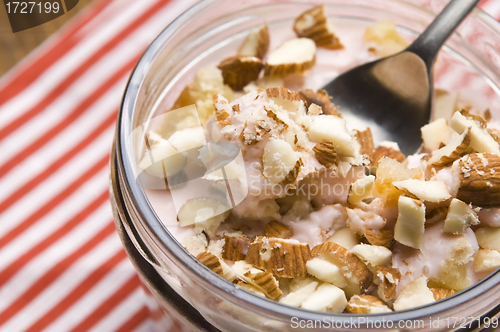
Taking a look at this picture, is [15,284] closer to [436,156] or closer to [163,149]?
[163,149]

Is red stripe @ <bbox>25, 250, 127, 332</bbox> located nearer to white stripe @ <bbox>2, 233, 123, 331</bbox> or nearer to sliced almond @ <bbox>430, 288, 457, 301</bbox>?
white stripe @ <bbox>2, 233, 123, 331</bbox>

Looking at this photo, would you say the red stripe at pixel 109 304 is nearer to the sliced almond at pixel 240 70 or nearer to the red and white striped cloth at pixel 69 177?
the red and white striped cloth at pixel 69 177

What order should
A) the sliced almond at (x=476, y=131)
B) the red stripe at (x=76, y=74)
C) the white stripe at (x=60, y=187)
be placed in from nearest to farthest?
the sliced almond at (x=476, y=131), the white stripe at (x=60, y=187), the red stripe at (x=76, y=74)

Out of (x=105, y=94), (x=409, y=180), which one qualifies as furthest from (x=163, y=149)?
(x=105, y=94)

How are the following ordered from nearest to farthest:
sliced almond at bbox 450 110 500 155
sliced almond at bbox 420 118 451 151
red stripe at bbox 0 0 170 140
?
sliced almond at bbox 450 110 500 155, sliced almond at bbox 420 118 451 151, red stripe at bbox 0 0 170 140

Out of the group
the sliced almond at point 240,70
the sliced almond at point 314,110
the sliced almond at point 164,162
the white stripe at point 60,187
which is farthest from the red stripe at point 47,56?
the sliced almond at point 314,110

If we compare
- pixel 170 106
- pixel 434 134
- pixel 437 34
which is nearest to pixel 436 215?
pixel 434 134

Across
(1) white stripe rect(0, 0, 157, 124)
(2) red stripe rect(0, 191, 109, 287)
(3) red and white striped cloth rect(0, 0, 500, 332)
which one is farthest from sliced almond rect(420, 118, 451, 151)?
(1) white stripe rect(0, 0, 157, 124)

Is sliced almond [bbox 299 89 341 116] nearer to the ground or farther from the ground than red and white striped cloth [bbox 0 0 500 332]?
farther from the ground
